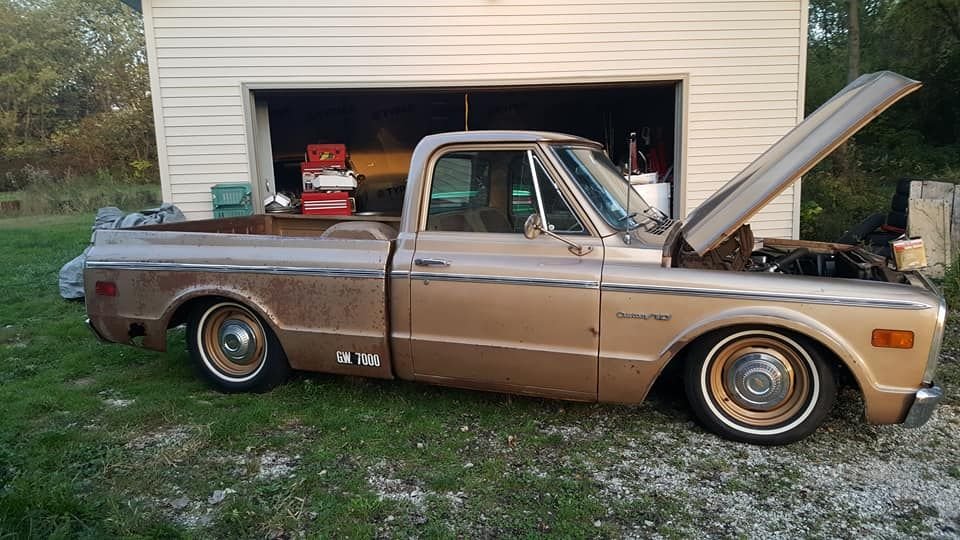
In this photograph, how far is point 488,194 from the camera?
158 inches

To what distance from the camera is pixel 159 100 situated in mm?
8734

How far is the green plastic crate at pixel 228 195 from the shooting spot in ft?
29.1

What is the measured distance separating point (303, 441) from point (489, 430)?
1138mm

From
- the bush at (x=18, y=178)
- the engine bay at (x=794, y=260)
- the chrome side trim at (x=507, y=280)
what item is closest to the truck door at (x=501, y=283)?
the chrome side trim at (x=507, y=280)

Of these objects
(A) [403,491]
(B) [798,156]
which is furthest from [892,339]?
(A) [403,491]

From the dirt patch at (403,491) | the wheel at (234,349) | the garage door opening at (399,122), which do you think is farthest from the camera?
the garage door opening at (399,122)

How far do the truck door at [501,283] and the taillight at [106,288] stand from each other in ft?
7.62

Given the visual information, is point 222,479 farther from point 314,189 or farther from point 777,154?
point 314,189

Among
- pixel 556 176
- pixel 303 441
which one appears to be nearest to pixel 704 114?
pixel 556 176

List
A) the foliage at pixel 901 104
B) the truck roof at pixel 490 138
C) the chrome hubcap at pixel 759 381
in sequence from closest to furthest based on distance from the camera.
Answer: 1. the chrome hubcap at pixel 759 381
2. the truck roof at pixel 490 138
3. the foliage at pixel 901 104

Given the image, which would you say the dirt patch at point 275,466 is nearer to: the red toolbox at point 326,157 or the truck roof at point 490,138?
the truck roof at point 490,138

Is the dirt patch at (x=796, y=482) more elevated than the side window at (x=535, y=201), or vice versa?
the side window at (x=535, y=201)

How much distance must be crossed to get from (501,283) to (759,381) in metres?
1.59

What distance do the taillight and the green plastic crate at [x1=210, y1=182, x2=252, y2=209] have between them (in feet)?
14.5
